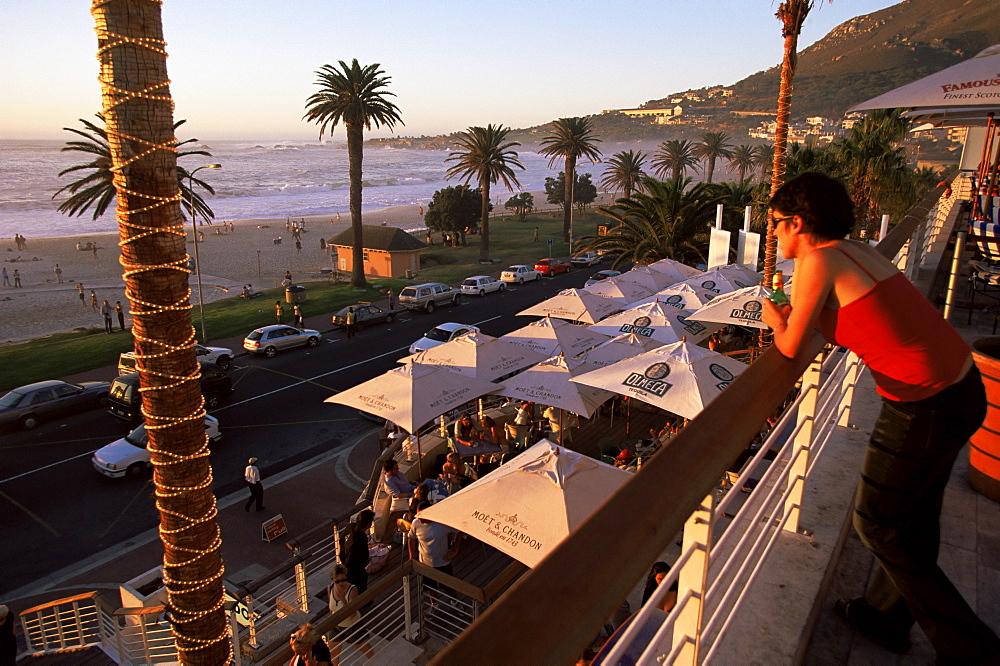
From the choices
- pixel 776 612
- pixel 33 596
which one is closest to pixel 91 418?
pixel 33 596

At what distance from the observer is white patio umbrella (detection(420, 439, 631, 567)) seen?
Result: 24.2ft

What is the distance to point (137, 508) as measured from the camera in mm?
15914

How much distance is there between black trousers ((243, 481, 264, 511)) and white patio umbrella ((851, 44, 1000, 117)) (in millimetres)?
14004

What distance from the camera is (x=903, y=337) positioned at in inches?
88.0

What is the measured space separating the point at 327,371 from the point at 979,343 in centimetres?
2487

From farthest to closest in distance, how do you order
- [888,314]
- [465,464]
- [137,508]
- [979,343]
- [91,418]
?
[91,418]
[137,508]
[465,464]
[979,343]
[888,314]

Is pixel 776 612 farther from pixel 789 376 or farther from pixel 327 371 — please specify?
pixel 327 371

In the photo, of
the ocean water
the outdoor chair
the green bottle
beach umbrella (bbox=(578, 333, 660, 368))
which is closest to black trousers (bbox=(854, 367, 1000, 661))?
the green bottle

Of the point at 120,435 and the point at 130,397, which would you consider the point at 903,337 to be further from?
the point at 120,435

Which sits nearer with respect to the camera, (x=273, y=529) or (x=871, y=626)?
(x=871, y=626)

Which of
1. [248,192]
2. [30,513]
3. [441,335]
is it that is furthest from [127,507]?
[248,192]

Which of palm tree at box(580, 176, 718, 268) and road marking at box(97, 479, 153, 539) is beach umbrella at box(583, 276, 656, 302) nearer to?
palm tree at box(580, 176, 718, 268)

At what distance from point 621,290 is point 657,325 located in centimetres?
619

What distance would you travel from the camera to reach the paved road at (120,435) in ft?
47.9
